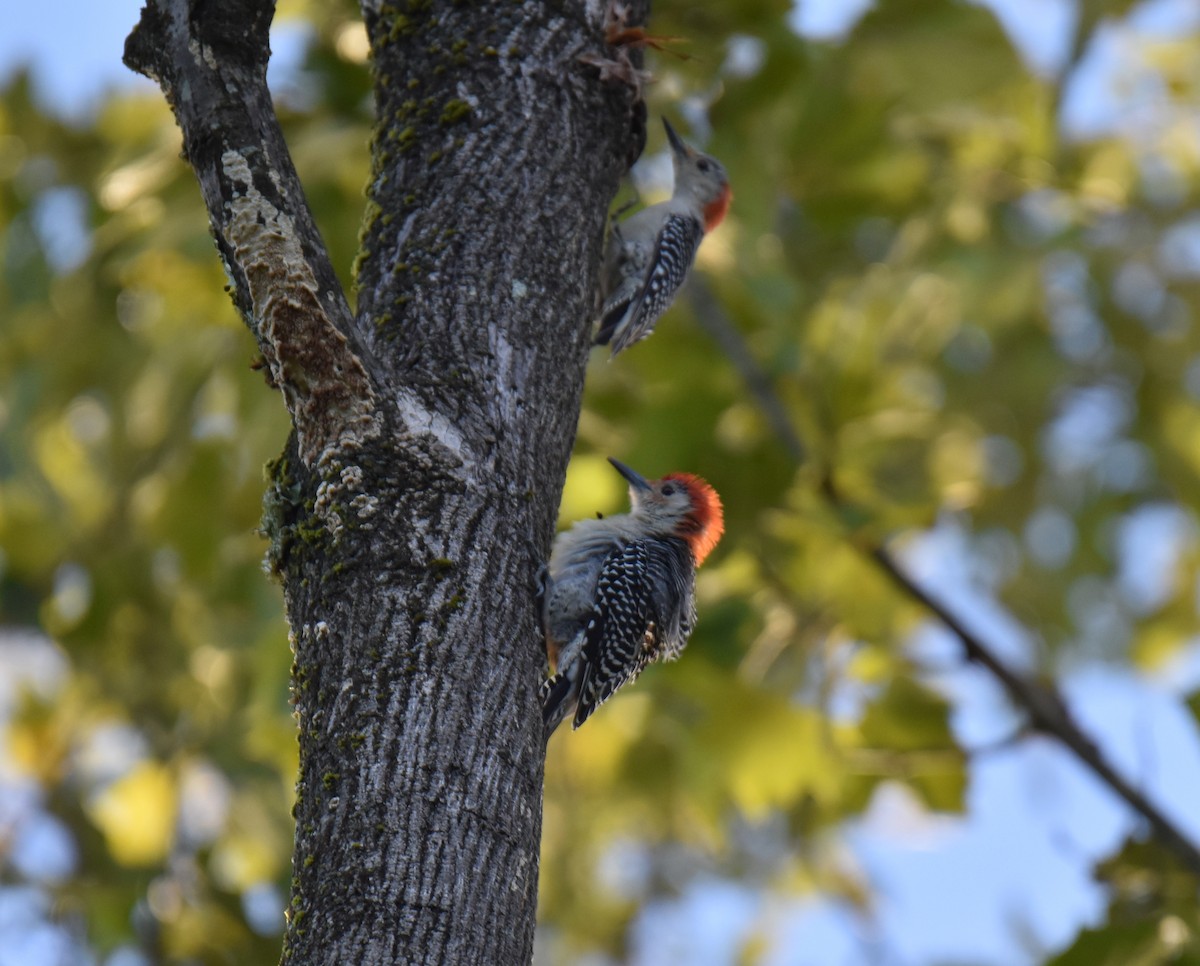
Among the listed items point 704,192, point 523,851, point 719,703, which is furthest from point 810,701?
point 523,851

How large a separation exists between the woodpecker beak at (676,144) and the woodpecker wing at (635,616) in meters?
1.98

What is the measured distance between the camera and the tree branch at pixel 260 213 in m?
2.19

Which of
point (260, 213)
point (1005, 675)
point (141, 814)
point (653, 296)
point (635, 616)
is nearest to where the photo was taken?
point (260, 213)

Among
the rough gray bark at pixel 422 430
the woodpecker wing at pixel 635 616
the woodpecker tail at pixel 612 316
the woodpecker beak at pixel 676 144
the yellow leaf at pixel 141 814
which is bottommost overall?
the rough gray bark at pixel 422 430

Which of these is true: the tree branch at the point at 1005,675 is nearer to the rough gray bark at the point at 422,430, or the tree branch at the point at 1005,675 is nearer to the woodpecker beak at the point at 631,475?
the woodpecker beak at the point at 631,475

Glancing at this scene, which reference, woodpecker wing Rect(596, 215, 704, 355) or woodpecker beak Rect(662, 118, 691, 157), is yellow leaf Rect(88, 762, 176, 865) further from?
woodpecker beak Rect(662, 118, 691, 157)

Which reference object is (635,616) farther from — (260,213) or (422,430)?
(260,213)

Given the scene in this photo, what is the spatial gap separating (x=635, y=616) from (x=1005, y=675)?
1.62 m

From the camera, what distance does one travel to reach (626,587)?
176 inches

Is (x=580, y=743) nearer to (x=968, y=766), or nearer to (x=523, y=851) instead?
(x=968, y=766)

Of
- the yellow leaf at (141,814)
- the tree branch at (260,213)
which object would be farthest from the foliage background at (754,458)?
the tree branch at (260,213)

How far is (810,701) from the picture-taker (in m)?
5.84

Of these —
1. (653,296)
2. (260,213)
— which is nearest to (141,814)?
(653,296)

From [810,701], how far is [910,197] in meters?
2.74
